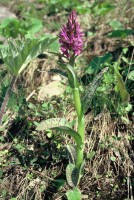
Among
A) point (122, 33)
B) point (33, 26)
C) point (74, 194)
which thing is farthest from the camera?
point (33, 26)

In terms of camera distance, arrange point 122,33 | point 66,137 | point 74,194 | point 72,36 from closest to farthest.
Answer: point 72,36 < point 74,194 < point 66,137 < point 122,33

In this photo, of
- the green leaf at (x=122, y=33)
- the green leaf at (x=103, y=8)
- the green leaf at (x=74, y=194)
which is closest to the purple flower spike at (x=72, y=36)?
the green leaf at (x=74, y=194)

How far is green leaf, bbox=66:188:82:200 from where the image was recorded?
2.36 meters

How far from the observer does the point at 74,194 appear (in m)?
2.38

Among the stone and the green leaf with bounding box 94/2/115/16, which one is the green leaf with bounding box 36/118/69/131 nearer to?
the stone

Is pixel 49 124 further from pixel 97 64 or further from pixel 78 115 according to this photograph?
pixel 97 64

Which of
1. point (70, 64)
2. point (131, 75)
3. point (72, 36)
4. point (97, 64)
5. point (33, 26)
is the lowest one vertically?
point (70, 64)

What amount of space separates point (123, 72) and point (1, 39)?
197cm

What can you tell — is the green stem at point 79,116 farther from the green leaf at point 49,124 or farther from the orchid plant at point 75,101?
the green leaf at point 49,124

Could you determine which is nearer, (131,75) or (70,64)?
(70,64)

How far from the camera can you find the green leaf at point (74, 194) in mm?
2363

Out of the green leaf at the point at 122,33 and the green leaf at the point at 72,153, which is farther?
the green leaf at the point at 122,33

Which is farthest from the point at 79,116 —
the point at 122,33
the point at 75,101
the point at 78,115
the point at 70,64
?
the point at 122,33

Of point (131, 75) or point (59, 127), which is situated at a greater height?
point (131, 75)
